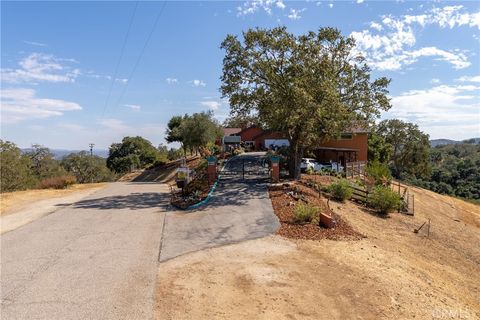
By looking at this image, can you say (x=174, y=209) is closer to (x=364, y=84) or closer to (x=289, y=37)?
(x=289, y=37)

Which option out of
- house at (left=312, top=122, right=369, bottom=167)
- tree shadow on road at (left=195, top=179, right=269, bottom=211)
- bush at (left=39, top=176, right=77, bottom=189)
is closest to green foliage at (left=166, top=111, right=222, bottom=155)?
house at (left=312, top=122, right=369, bottom=167)

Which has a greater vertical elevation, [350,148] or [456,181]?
[350,148]

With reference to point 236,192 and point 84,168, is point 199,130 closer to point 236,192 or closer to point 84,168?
point 236,192

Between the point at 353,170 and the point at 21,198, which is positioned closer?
the point at 21,198

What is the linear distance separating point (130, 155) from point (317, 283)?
228ft

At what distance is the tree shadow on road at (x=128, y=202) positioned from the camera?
19172 mm

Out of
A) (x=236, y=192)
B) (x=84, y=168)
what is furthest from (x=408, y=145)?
(x=84, y=168)

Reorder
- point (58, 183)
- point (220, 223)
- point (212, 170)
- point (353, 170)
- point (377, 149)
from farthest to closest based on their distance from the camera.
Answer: point (377, 149) < point (353, 170) < point (58, 183) < point (212, 170) < point (220, 223)

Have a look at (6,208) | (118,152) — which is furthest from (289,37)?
(118,152)

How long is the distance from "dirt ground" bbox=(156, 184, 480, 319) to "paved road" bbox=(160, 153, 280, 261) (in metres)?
0.82

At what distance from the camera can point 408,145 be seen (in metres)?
61.9

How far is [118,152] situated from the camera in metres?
76.9

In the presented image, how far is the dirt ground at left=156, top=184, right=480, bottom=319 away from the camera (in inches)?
301

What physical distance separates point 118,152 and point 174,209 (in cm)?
6390
